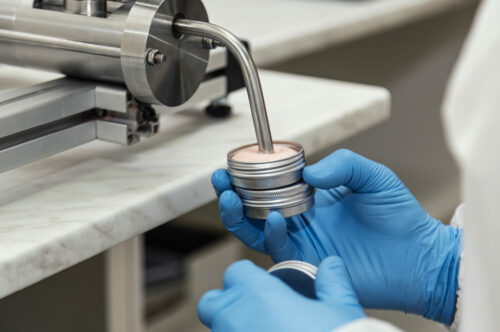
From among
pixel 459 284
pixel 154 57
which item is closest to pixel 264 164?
pixel 154 57

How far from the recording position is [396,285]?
2.29 ft

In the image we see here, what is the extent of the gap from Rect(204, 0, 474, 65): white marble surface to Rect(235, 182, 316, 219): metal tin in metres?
0.51

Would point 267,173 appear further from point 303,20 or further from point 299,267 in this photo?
point 303,20

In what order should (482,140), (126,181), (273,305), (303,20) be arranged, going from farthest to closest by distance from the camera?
1. (303,20)
2. (126,181)
3. (273,305)
4. (482,140)

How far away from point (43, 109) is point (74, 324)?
0.40m

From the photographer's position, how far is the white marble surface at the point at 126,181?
53 centimetres

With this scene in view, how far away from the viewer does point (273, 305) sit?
0.50m

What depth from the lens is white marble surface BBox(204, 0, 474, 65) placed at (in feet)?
3.65

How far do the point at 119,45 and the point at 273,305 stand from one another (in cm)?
23

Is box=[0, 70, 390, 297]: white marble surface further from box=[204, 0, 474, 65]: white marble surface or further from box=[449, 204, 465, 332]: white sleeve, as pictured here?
box=[204, 0, 474, 65]: white marble surface

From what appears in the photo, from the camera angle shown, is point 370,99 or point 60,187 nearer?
point 60,187

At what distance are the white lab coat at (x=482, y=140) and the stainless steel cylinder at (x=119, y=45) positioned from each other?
26 cm

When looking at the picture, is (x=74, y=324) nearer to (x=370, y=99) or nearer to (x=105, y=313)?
(x=105, y=313)

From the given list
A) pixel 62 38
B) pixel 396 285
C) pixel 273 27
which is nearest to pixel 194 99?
pixel 62 38
